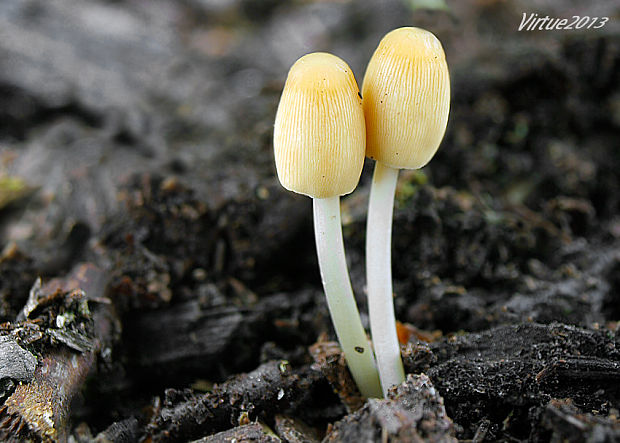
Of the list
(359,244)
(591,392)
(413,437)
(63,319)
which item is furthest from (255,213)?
(591,392)

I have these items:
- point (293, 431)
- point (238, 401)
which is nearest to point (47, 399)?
point (238, 401)

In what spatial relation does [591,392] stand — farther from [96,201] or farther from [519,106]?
[96,201]

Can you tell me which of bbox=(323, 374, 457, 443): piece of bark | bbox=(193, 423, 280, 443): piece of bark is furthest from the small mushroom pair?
bbox=(193, 423, 280, 443): piece of bark

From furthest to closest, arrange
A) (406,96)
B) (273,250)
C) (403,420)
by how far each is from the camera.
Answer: (273,250), (406,96), (403,420)

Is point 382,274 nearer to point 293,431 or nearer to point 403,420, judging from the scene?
point 403,420

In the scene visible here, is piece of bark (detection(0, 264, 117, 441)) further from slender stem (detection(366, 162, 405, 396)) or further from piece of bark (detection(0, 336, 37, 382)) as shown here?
slender stem (detection(366, 162, 405, 396))
